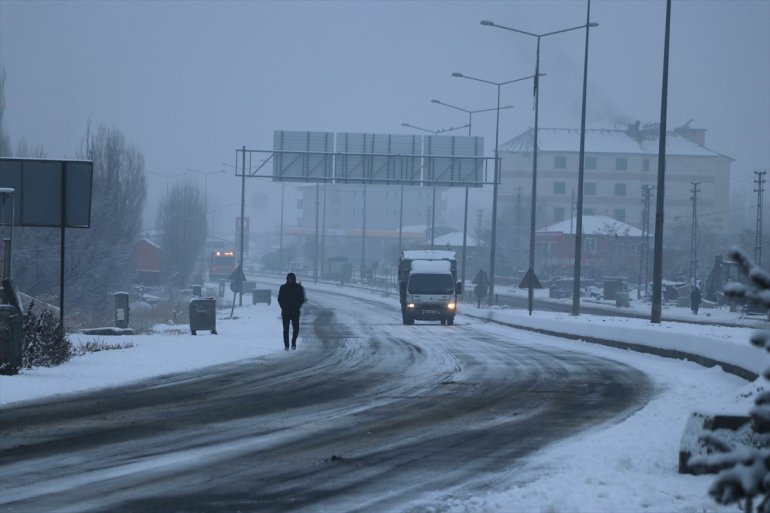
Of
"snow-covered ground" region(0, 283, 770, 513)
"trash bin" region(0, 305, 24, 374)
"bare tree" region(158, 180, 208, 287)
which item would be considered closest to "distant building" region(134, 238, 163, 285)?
"bare tree" region(158, 180, 208, 287)

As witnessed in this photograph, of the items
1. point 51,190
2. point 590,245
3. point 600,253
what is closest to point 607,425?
point 51,190

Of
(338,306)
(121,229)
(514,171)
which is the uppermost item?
(514,171)

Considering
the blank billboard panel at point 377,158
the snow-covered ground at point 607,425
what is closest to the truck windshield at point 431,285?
the snow-covered ground at point 607,425

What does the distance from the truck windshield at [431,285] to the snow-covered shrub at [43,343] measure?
27046 mm

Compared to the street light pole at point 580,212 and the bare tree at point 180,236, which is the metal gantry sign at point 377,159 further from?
the bare tree at point 180,236

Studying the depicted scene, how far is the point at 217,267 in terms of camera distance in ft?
371

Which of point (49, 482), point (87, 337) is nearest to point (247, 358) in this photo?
point (87, 337)

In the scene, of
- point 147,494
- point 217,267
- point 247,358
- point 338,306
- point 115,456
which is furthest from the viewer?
point 217,267

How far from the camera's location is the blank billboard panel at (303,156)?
5953 cm

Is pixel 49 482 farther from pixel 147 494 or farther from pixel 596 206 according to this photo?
pixel 596 206

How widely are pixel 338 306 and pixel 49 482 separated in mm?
56748

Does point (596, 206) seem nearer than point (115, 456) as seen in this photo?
No

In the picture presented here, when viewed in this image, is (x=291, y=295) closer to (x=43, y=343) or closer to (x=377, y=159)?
(x=43, y=343)

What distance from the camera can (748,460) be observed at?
13.7 feet
